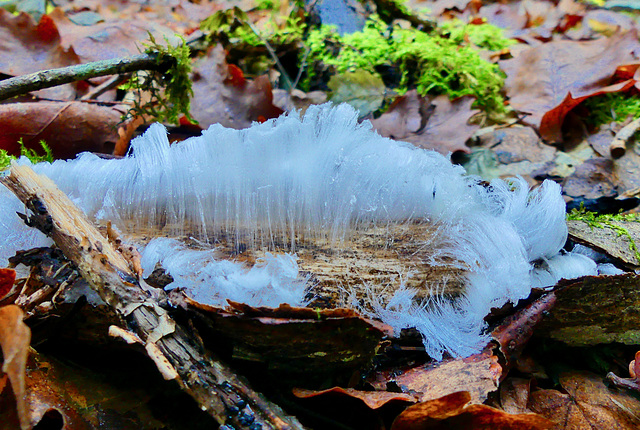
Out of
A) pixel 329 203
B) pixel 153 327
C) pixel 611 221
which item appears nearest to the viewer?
→ pixel 153 327

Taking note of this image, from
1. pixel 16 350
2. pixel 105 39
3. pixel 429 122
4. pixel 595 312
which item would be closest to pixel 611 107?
pixel 429 122

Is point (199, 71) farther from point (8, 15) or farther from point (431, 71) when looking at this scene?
point (431, 71)

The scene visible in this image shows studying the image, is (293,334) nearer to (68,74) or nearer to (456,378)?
(456,378)

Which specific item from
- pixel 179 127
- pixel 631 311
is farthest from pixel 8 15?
pixel 631 311

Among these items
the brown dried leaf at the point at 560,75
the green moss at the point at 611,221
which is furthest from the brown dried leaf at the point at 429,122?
the green moss at the point at 611,221

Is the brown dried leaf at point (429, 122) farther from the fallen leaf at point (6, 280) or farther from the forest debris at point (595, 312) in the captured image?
the fallen leaf at point (6, 280)

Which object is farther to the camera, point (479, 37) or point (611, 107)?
point (479, 37)
